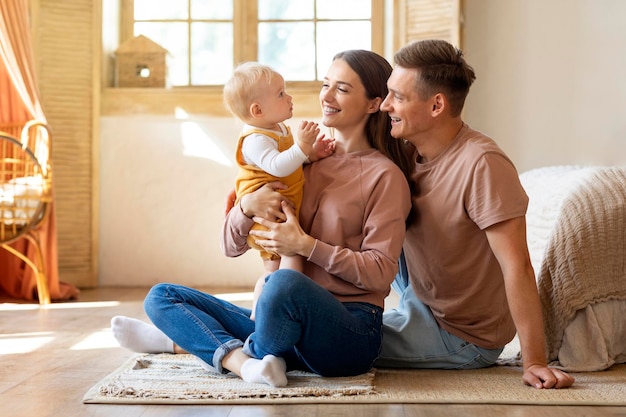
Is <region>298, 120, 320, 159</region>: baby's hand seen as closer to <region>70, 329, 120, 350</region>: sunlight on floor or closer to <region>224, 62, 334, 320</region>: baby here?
<region>224, 62, 334, 320</region>: baby

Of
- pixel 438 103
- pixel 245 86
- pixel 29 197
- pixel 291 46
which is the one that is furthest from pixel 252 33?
pixel 438 103

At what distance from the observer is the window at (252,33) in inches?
205

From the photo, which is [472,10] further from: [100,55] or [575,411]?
[575,411]

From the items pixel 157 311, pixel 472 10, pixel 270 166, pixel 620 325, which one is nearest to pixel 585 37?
pixel 472 10

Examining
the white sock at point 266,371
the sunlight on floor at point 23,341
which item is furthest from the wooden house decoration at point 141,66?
the white sock at point 266,371

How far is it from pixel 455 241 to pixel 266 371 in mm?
579

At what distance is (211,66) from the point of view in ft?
17.1

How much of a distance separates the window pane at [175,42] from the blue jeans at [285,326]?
307cm

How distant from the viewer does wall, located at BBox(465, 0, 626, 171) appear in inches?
151

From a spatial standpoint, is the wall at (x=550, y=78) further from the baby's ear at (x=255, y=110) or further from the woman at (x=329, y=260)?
the baby's ear at (x=255, y=110)

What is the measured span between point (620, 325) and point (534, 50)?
90.9 inches

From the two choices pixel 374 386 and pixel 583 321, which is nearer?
pixel 374 386

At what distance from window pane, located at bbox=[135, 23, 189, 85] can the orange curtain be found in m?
0.81

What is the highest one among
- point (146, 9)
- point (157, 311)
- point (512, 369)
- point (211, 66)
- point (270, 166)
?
point (146, 9)
